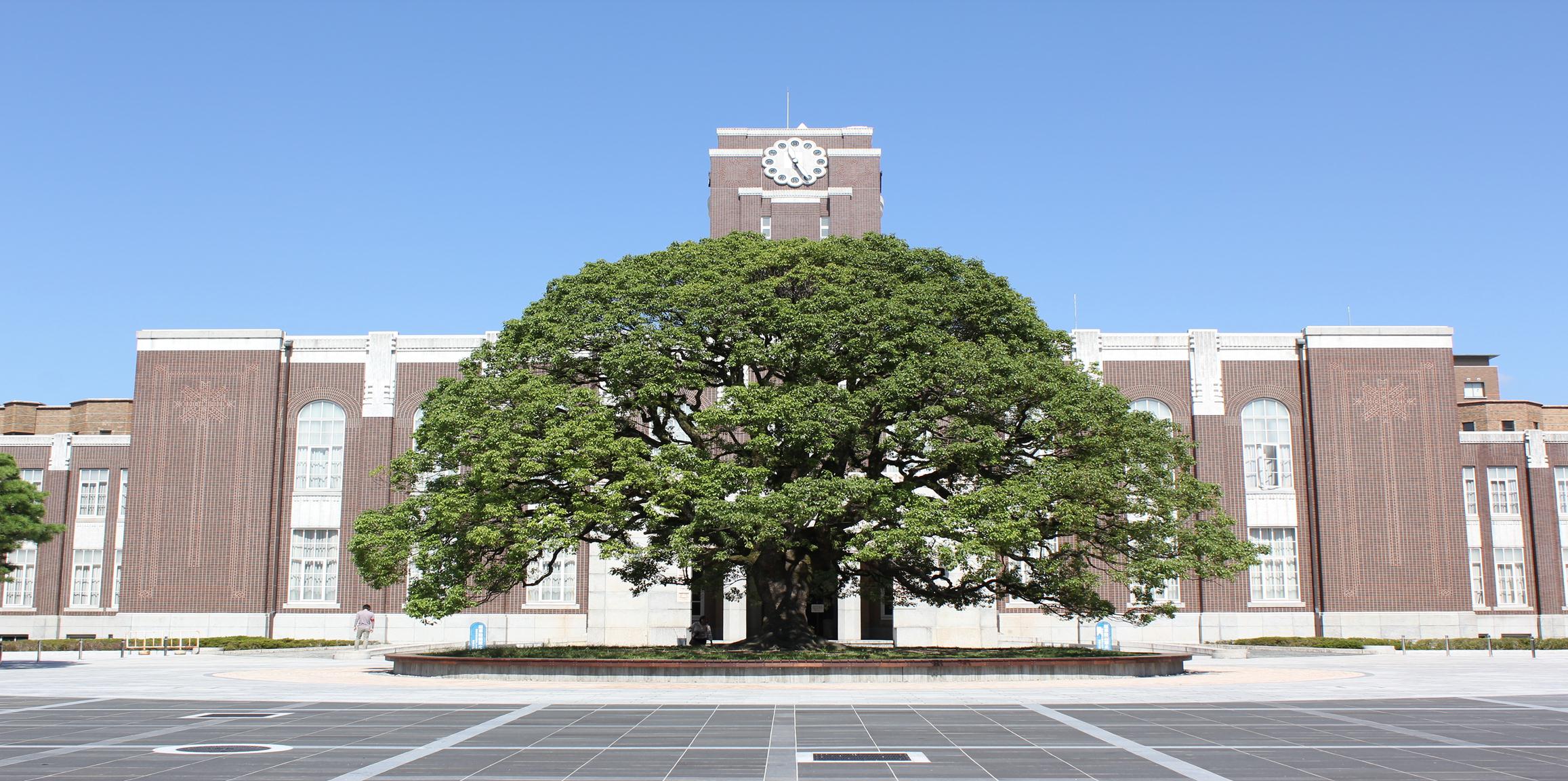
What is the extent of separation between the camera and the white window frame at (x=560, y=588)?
44.8m

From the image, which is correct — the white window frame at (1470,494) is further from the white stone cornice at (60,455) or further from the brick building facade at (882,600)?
the white stone cornice at (60,455)

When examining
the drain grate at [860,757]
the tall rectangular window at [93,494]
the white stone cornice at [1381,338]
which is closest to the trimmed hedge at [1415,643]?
the white stone cornice at [1381,338]

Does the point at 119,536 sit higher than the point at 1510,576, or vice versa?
the point at 119,536

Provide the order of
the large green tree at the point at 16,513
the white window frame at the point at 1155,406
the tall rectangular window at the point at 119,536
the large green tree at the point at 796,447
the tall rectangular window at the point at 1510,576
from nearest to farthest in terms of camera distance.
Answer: the large green tree at the point at 796,447 < the large green tree at the point at 16,513 < the white window frame at the point at 1155,406 < the tall rectangular window at the point at 1510,576 < the tall rectangular window at the point at 119,536

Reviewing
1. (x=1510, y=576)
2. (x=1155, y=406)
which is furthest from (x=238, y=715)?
(x=1510, y=576)

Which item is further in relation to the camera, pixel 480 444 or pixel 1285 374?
pixel 1285 374

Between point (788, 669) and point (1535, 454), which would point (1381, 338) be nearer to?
point (1535, 454)

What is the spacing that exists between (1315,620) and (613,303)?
29.3 meters

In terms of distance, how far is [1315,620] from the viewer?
43.2m

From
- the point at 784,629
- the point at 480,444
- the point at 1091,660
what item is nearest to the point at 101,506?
the point at 480,444

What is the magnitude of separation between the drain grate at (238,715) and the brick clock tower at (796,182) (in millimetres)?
36563

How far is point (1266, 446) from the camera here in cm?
4466

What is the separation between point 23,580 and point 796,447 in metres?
38.0

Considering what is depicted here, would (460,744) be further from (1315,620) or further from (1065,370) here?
(1315,620)
